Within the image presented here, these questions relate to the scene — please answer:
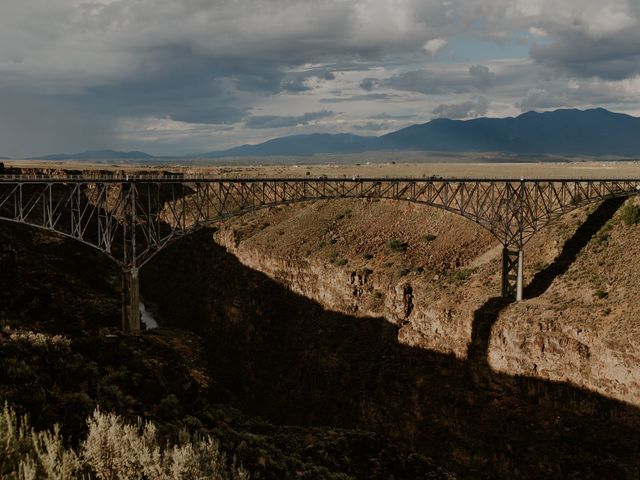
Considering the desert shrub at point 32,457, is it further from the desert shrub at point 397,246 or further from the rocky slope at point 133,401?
the desert shrub at point 397,246

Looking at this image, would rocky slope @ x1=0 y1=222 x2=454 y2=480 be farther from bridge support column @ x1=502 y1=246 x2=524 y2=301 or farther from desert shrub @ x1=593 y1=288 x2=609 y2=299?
bridge support column @ x1=502 y1=246 x2=524 y2=301

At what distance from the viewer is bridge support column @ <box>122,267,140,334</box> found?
47188mm

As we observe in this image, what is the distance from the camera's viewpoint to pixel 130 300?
4747 cm

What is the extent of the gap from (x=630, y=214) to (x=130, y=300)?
4537 cm

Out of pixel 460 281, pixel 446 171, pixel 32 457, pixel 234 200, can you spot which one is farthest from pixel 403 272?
pixel 446 171

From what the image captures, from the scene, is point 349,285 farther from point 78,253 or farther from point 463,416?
point 78,253

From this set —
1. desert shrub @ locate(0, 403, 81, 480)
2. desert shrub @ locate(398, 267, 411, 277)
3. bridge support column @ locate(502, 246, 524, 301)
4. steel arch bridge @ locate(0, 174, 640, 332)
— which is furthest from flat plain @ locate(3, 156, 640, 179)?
desert shrub @ locate(0, 403, 81, 480)

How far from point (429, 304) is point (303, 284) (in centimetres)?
1873

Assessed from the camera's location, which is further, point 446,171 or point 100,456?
point 446,171

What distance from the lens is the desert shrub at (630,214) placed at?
181ft

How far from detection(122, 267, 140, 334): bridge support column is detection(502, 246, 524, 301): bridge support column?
31267 mm

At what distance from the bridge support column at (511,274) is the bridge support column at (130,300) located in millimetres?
Answer: 31267

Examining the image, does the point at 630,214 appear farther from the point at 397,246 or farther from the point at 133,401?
the point at 133,401

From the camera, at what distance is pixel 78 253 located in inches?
3031
